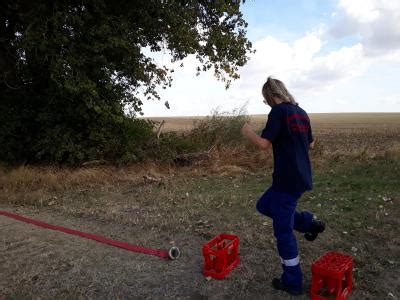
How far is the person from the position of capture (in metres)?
3.74

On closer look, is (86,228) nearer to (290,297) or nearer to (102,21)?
(290,297)

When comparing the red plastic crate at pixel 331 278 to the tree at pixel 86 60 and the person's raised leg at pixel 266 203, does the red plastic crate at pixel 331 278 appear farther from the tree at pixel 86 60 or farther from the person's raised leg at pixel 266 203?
the tree at pixel 86 60

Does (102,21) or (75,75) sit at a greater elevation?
(102,21)

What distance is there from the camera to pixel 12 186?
391 inches

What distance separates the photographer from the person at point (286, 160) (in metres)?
3.74

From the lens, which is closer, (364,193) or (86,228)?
(86,228)

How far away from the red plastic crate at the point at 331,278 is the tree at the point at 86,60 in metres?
7.72

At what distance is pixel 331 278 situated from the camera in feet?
11.9

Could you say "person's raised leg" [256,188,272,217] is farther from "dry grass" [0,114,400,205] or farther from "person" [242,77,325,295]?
"dry grass" [0,114,400,205]

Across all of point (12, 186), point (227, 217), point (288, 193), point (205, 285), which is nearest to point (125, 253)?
point (205, 285)

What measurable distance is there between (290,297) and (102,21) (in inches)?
335

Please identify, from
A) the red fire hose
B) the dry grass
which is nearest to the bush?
the dry grass

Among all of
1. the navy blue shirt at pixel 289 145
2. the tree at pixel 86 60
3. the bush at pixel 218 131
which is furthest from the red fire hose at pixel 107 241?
the bush at pixel 218 131

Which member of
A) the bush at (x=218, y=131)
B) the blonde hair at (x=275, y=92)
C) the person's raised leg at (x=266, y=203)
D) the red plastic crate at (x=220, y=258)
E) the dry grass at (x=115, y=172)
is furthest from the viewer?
the bush at (x=218, y=131)
